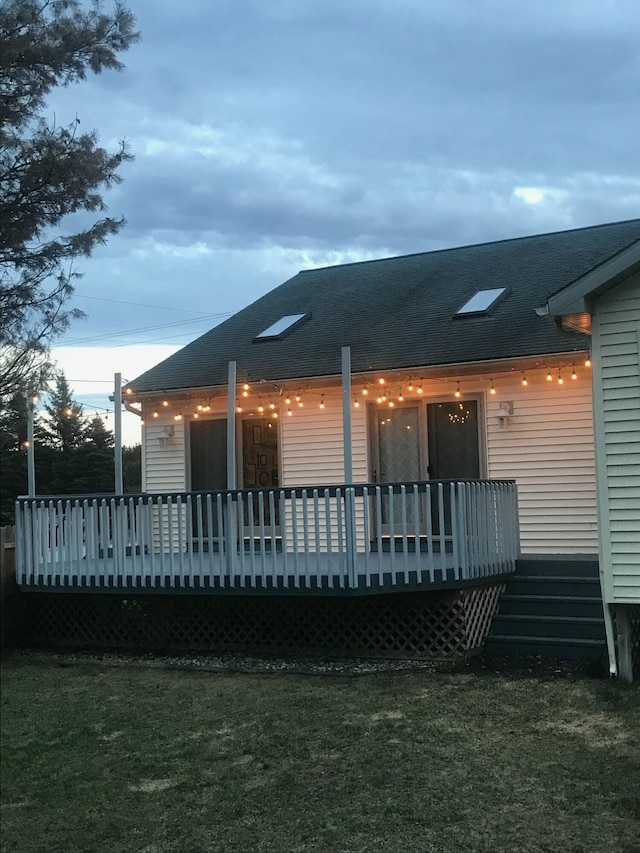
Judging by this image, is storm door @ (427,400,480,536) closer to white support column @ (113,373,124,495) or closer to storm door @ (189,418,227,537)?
storm door @ (189,418,227,537)

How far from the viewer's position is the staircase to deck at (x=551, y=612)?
8.12 m

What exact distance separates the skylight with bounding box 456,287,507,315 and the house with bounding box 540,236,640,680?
4.09m

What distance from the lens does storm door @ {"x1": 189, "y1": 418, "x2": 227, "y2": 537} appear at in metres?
12.4

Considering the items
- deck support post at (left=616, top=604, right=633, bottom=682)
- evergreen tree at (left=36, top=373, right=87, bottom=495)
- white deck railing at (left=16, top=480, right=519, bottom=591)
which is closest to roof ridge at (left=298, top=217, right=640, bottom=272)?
white deck railing at (left=16, top=480, right=519, bottom=591)

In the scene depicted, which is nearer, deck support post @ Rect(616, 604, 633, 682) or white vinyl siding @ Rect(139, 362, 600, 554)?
deck support post @ Rect(616, 604, 633, 682)

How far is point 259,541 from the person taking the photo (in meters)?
9.36

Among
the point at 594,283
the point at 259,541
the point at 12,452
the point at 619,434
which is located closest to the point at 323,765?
the point at 619,434

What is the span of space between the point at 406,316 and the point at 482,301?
110 centimetres

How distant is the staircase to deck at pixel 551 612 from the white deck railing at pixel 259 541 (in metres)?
0.32

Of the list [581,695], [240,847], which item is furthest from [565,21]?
[240,847]

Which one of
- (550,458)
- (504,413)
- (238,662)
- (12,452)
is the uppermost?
(504,413)

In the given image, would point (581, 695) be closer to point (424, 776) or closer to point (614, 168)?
point (424, 776)

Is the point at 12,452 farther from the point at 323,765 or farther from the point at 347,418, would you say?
the point at 323,765

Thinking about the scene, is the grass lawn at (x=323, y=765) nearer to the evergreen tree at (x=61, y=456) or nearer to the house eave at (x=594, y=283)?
the house eave at (x=594, y=283)
